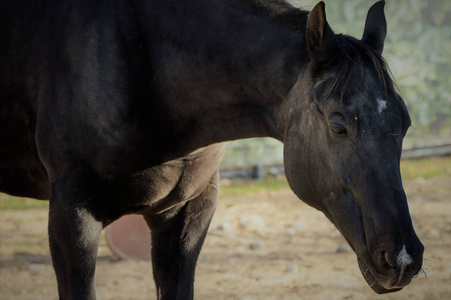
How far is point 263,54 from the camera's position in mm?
2605

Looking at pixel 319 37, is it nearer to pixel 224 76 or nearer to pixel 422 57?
pixel 224 76

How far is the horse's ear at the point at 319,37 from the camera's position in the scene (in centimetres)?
233

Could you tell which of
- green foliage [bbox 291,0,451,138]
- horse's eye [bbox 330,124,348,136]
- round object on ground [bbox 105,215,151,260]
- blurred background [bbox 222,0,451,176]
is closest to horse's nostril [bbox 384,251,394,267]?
horse's eye [bbox 330,124,348,136]

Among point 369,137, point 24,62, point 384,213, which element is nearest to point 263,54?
point 369,137

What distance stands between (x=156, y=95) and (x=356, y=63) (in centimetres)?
83

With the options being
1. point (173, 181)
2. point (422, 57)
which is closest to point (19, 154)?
point (173, 181)

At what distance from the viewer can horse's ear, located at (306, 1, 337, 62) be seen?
2334 mm

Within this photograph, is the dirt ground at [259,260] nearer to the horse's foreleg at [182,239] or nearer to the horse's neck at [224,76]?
the horse's foreleg at [182,239]

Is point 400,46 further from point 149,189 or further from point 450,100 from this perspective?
point 149,189

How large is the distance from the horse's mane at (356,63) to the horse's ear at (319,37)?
47mm

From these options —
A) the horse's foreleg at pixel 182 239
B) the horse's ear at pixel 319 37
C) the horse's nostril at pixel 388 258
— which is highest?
the horse's ear at pixel 319 37

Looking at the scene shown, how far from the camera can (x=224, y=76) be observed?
105 inches

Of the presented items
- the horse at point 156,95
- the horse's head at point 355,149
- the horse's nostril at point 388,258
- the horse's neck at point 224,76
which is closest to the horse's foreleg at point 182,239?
the horse at point 156,95

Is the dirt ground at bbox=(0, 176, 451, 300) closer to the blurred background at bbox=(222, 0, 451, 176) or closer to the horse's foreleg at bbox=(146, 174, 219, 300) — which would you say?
the horse's foreleg at bbox=(146, 174, 219, 300)
